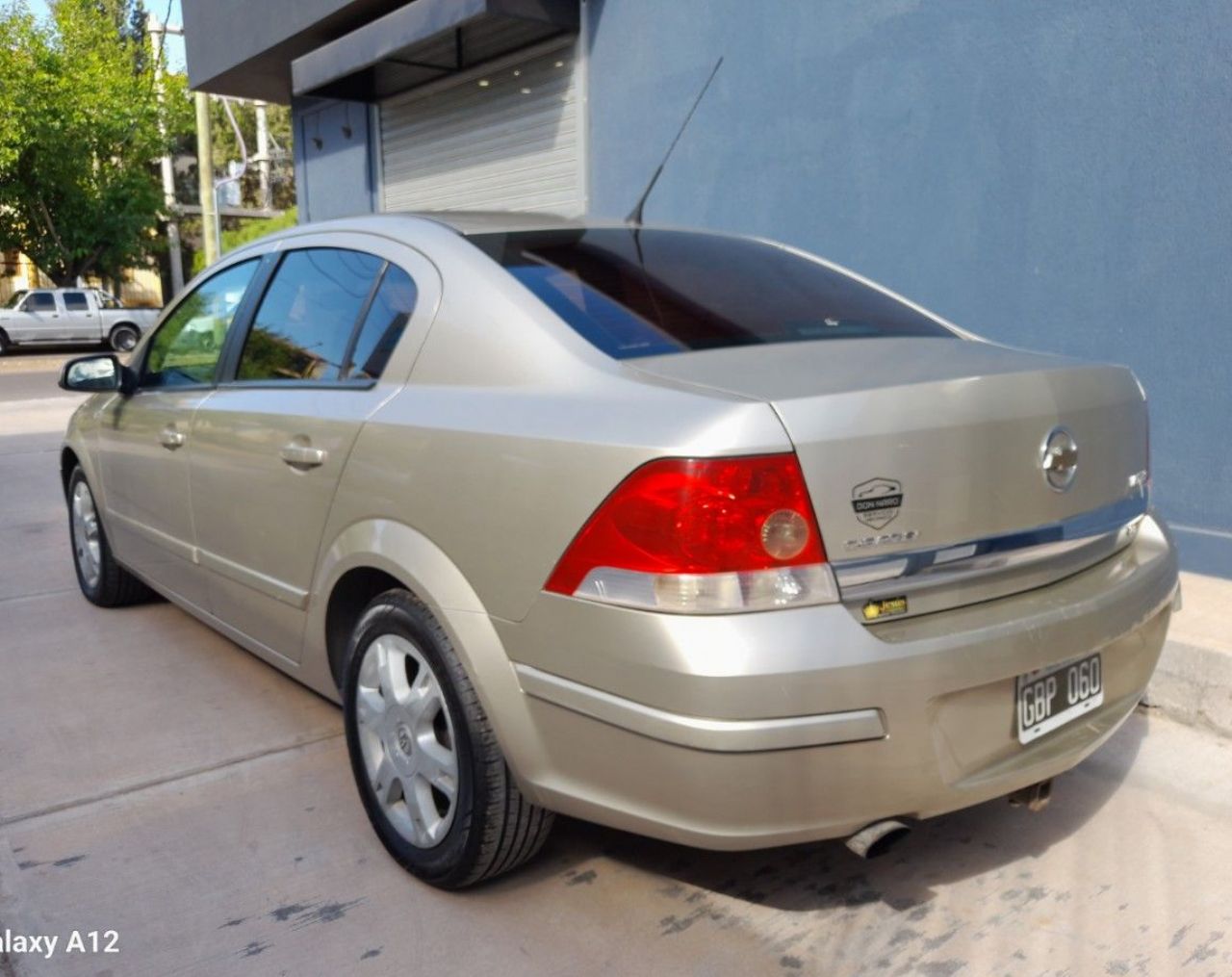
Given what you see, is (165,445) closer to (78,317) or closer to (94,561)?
(94,561)

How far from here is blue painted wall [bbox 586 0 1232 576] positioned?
15.8ft

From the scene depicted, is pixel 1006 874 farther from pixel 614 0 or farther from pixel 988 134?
pixel 614 0

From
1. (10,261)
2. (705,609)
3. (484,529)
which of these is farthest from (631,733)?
(10,261)

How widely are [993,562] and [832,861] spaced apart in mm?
951

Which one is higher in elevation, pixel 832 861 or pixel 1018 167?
pixel 1018 167

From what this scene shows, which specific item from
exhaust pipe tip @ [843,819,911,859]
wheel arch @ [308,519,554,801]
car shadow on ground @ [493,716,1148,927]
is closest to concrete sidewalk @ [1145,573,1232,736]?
car shadow on ground @ [493,716,1148,927]

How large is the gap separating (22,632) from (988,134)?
16.3ft

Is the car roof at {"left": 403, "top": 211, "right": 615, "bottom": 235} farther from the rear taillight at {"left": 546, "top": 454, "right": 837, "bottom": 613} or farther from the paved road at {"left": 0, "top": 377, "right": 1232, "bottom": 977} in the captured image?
the paved road at {"left": 0, "top": 377, "right": 1232, "bottom": 977}

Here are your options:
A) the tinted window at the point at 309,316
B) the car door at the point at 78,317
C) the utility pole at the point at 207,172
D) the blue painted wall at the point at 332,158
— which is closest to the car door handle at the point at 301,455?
the tinted window at the point at 309,316

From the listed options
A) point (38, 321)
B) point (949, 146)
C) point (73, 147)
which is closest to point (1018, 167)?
point (949, 146)

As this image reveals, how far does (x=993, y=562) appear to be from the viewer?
7.60ft

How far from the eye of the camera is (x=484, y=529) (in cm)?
243

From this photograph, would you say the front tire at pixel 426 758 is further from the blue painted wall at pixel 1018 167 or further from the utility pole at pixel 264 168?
the utility pole at pixel 264 168

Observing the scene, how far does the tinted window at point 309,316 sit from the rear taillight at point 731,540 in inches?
52.4
